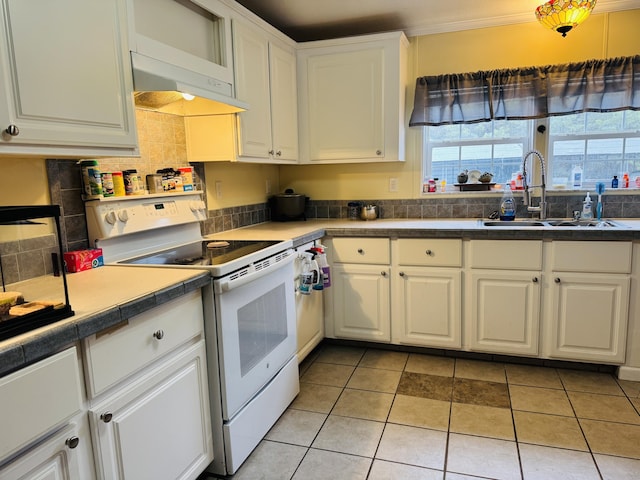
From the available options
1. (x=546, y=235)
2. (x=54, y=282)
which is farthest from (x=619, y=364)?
(x=54, y=282)

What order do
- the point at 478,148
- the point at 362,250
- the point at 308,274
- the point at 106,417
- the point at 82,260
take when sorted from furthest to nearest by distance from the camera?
the point at 478,148 → the point at 362,250 → the point at 308,274 → the point at 82,260 → the point at 106,417

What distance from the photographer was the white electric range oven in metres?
1.81

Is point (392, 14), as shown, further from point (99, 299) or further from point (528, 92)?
point (99, 299)

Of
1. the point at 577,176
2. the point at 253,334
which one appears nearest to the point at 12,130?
the point at 253,334

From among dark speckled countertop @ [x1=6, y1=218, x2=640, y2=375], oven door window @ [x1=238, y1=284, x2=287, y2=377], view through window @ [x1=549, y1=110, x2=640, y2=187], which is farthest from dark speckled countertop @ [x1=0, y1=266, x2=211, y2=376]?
view through window @ [x1=549, y1=110, x2=640, y2=187]

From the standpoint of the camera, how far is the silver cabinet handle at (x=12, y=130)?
1.27m

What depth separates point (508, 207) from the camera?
3123 millimetres

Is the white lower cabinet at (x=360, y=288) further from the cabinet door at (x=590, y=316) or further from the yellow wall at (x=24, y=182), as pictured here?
the yellow wall at (x=24, y=182)

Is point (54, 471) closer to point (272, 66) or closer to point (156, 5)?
point (156, 5)

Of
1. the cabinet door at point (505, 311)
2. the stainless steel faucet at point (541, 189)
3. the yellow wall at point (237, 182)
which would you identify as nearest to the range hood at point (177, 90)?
the yellow wall at point (237, 182)

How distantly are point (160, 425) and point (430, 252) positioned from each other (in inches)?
73.6

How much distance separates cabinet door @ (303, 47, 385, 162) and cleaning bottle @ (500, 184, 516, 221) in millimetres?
904

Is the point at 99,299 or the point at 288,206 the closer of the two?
the point at 99,299

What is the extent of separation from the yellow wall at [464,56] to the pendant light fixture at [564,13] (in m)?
0.64
